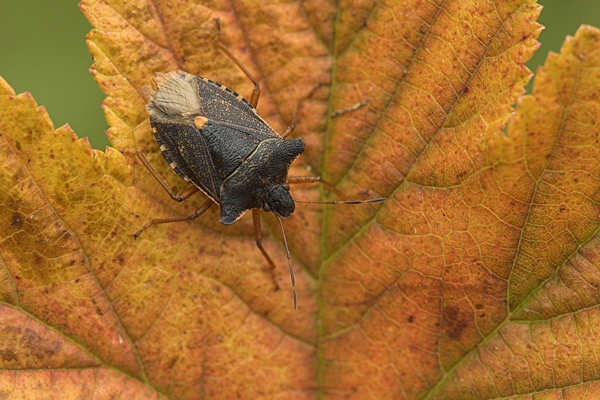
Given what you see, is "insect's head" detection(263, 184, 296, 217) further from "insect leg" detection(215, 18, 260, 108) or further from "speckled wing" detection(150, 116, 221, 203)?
"insect leg" detection(215, 18, 260, 108)

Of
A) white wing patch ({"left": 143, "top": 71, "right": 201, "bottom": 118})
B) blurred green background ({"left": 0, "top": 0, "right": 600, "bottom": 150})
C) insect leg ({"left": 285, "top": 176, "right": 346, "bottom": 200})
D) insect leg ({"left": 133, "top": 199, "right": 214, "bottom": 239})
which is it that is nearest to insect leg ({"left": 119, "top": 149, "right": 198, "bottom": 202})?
insect leg ({"left": 133, "top": 199, "right": 214, "bottom": 239})

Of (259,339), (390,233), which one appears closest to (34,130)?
(259,339)

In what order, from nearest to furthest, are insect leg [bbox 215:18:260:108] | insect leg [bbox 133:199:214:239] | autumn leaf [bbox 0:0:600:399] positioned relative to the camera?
1. autumn leaf [bbox 0:0:600:399]
2. insect leg [bbox 133:199:214:239]
3. insect leg [bbox 215:18:260:108]

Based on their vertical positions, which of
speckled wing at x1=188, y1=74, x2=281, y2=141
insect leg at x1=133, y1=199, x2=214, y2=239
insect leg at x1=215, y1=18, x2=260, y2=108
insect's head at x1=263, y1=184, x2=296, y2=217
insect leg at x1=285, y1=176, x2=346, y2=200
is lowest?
insect leg at x1=133, y1=199, x2=214, y2=239

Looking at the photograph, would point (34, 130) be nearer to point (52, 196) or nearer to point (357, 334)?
point (52, 196)

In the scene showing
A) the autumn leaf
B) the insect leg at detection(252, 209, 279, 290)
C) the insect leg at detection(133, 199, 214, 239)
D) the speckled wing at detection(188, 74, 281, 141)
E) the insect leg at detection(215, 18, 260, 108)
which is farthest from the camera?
the speckled wing at detection(188, 74, 281, 141)

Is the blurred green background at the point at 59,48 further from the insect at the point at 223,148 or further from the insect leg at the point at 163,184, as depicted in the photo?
the insect leg at the point at 163,184

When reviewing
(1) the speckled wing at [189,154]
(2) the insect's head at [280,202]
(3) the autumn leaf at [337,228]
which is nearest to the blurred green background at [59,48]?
(1) the speckled wing at [189,154]

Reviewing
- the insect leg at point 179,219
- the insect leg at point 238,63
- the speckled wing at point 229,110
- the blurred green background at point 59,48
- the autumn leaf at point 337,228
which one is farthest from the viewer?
the blurred green background at point 59,48

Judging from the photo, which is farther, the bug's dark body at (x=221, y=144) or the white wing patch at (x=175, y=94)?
the bug's dark body at (x=221, y=144)
